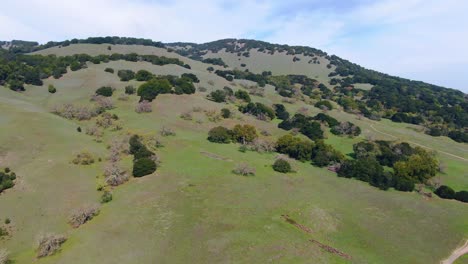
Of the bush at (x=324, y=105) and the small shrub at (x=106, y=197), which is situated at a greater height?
the bush at (x=324, y=105)

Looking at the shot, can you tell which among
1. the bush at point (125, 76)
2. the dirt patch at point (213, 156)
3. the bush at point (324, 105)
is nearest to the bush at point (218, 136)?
the dirt patch at point (213, 156)

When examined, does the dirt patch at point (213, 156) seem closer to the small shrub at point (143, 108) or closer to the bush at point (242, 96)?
the small shrub at point (143, 108)

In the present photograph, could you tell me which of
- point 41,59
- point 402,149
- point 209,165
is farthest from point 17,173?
point 41,59

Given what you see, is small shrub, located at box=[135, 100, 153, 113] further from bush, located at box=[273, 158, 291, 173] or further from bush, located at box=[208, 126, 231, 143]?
bush, located at box=[273, 158, 291, 173]

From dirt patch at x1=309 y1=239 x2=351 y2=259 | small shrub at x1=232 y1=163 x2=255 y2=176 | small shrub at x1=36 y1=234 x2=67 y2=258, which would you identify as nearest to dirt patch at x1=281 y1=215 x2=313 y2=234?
dirt patch at x1=309 y1=239 x2=351 y2=259

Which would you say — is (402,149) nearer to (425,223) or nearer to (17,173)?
(425,223)
